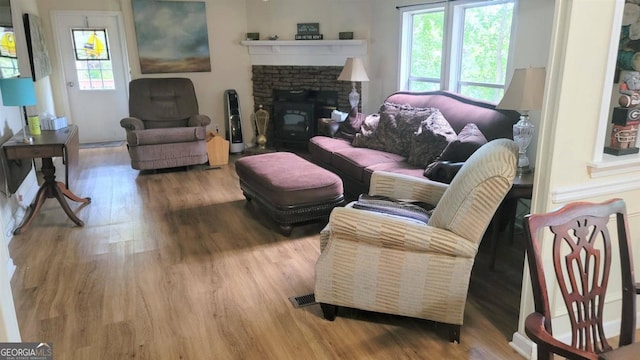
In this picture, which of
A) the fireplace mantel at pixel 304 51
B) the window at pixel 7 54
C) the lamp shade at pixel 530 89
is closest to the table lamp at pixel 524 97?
the lamp shade at pixel 530 89

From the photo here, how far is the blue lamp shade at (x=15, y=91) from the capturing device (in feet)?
11.8

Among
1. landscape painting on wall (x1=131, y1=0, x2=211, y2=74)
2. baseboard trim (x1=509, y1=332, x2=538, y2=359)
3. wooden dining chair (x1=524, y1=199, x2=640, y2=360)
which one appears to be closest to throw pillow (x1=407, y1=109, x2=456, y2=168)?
baseboard trim (x1=509, y1=332, x2=538, y2=359)

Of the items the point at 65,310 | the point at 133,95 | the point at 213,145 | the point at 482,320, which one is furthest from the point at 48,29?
the point at 482,320

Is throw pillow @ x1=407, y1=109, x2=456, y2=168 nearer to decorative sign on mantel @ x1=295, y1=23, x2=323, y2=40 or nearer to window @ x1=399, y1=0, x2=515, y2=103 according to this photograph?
window @ x1=399, y1=0, x2=515, y2=103

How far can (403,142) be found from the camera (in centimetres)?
423

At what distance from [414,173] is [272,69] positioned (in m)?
3.61

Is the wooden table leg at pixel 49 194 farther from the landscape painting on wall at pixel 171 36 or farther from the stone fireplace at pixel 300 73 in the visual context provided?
the stone fireplace at pixel 300 73

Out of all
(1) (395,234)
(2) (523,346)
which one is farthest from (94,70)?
(2) (523,346)

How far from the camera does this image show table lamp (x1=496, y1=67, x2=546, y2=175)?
2934 mm

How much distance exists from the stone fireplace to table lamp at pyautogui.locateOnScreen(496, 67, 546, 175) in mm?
3090

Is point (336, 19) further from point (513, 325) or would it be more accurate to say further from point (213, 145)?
point (513, 325)

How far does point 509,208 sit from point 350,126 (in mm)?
2082

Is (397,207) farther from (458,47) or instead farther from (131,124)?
(131,124)

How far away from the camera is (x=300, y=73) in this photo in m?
6.44
